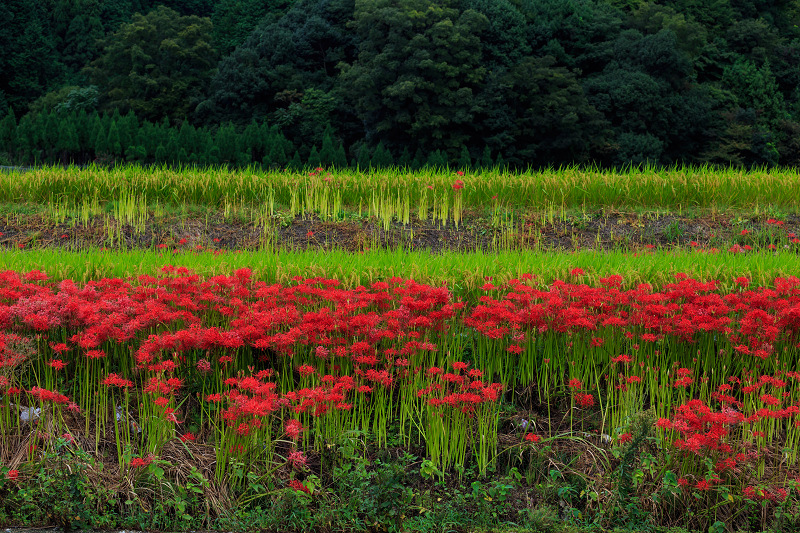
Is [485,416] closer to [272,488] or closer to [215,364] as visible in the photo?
[272,488]

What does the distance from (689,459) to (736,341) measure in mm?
1141

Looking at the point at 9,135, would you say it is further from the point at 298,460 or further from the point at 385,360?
the point at 298,460

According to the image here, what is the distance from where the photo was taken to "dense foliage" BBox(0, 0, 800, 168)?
25906mm

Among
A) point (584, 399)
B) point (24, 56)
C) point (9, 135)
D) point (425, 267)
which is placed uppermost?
point (24, 56)

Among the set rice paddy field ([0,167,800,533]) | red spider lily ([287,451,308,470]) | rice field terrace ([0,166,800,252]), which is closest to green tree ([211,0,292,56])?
rice field terrace ([0,166,800,252])

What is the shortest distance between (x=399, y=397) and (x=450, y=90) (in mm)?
23205

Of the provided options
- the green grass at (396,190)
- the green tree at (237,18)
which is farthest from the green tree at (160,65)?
the green grass at (396,190)

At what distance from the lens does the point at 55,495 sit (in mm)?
3305

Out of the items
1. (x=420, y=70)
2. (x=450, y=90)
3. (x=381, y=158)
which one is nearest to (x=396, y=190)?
(x=381, y=158)

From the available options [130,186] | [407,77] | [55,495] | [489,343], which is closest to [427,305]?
[489,343]

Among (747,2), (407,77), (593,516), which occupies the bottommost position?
(593,516)


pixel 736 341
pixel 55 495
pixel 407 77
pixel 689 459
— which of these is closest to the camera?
pixel 55 495

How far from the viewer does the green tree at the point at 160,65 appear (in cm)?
3147

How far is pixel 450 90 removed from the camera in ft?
85.9
